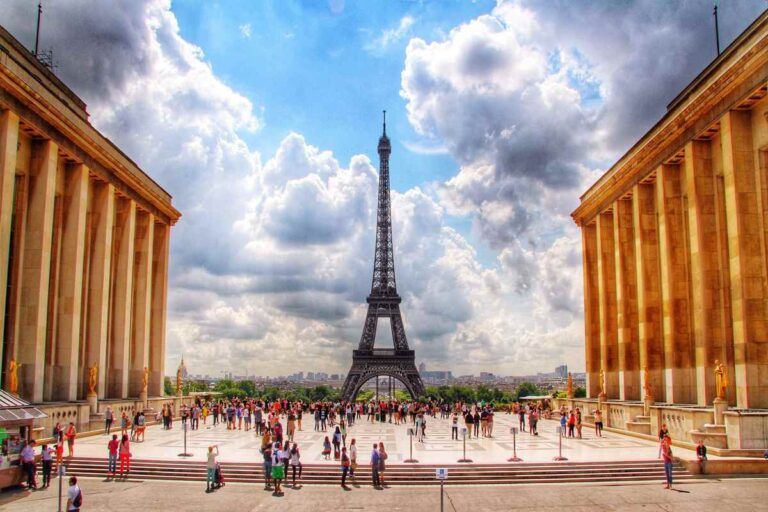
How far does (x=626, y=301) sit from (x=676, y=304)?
9.29 metres

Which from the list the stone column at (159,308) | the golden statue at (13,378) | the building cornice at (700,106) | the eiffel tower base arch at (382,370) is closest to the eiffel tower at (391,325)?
the eiffel tower base arch at (382,370)

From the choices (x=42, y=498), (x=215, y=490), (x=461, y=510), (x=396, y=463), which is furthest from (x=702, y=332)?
(x=42, y=498)

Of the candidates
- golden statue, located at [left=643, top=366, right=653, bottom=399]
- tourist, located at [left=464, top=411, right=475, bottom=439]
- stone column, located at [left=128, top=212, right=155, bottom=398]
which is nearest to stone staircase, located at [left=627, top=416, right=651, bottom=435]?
golden statue, located at [left=643, top=366, right=653, bottom=399]

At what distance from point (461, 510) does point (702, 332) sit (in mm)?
21392

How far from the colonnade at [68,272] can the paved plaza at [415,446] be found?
571cm

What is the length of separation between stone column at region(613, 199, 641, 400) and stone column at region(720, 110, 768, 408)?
16.0 metres

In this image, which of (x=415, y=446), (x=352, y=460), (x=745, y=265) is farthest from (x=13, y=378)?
(x=745, y=265)

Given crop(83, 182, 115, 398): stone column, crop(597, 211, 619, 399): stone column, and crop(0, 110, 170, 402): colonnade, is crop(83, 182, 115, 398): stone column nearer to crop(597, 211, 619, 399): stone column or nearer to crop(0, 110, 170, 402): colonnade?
crop(0, 110, 170, 402): colonnade

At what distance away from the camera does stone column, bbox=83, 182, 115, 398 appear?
4788 centimetres

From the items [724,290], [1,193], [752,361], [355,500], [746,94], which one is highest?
[746,94]

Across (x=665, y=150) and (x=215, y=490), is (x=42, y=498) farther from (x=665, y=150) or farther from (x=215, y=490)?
(x=665, y=150)

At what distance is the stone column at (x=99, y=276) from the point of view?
47.9 meters

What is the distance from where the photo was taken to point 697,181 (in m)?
39.8

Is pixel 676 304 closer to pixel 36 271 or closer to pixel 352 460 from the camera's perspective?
pixel 352 460
